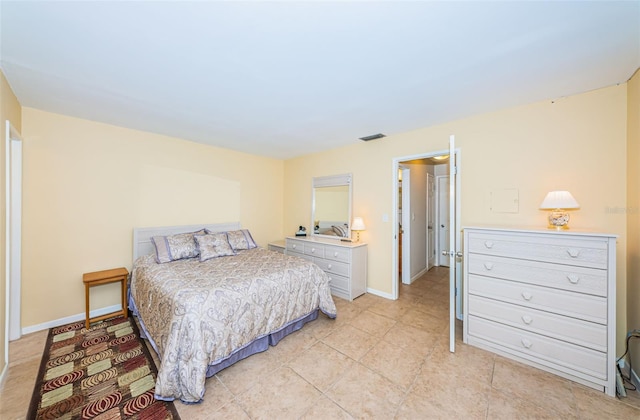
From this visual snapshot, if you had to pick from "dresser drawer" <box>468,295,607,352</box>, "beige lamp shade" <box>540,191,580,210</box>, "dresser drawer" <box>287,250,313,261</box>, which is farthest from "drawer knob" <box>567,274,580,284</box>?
"dresser drawer" <box>287,250,313,261</box>

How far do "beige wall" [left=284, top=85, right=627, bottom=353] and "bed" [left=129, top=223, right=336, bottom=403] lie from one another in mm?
1696

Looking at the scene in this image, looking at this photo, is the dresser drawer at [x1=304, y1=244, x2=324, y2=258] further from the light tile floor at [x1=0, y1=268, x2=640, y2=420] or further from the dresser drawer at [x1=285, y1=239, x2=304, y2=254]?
the light tile floor at [x1=0, y1=268, x2=640, y2=420]

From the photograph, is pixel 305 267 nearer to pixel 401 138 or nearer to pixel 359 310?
pixel 359 310

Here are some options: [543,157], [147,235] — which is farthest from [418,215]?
[147,235]

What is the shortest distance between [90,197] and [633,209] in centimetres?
550

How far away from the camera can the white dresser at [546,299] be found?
1.74 m

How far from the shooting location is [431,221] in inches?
203

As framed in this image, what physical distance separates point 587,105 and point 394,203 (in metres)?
2.07

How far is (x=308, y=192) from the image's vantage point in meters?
4.62

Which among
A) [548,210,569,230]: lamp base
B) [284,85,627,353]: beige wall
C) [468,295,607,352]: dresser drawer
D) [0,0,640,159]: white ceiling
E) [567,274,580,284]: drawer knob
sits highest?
[0,0,640,159]: white ceiling

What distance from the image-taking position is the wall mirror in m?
4.00

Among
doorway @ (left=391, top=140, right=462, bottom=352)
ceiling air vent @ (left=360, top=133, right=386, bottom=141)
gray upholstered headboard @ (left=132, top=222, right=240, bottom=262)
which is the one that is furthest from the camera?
ceiling air vent @ (left=360, top=133, right=386, bottom=141)

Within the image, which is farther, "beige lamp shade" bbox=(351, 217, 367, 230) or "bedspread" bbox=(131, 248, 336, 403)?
"beige lamp shade" bbox=(351, 217, 367, 230)

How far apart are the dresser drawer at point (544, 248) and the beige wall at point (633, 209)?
0.33m
